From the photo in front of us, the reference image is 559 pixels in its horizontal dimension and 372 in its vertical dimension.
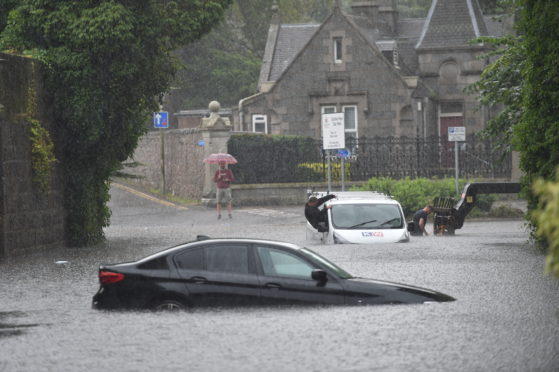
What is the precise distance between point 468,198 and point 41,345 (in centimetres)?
2082

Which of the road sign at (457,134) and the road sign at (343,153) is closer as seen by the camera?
the road sign at (343,153)

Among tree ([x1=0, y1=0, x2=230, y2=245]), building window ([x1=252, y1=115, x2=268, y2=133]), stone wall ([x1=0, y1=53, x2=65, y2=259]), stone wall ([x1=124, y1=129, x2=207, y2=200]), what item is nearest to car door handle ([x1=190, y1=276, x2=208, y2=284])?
stone wall ([x1=0, y1=53, x2=65, y2=259])

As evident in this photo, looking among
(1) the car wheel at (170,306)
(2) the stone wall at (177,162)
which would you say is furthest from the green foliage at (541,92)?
(2) the stone wall at (177,162)

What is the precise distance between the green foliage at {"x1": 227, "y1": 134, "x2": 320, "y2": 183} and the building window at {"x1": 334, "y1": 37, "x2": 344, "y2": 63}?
731 centimetres

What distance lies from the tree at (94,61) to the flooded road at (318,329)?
21.0ft

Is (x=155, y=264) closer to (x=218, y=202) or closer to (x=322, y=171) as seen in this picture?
(x=218, y=202)

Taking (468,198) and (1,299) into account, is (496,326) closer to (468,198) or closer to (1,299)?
(1,299)

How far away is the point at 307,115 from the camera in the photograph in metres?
51.7

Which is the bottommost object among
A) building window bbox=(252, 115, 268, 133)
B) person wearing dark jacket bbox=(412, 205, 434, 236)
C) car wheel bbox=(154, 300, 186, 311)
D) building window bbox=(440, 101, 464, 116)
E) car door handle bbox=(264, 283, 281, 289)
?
person wearing dark jacket bbox=(412, 205, 434, 236)

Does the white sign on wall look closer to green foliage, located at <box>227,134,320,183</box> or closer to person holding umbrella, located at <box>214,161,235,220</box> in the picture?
person holding umbrella, located at <box>214,161,235,220</box>

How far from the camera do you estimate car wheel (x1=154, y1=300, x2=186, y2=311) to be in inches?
580

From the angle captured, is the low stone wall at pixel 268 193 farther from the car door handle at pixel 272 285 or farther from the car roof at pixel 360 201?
the car door handle at pixel 272 285

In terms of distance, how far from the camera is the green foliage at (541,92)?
68.4 feet

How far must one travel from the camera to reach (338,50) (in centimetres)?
5103
